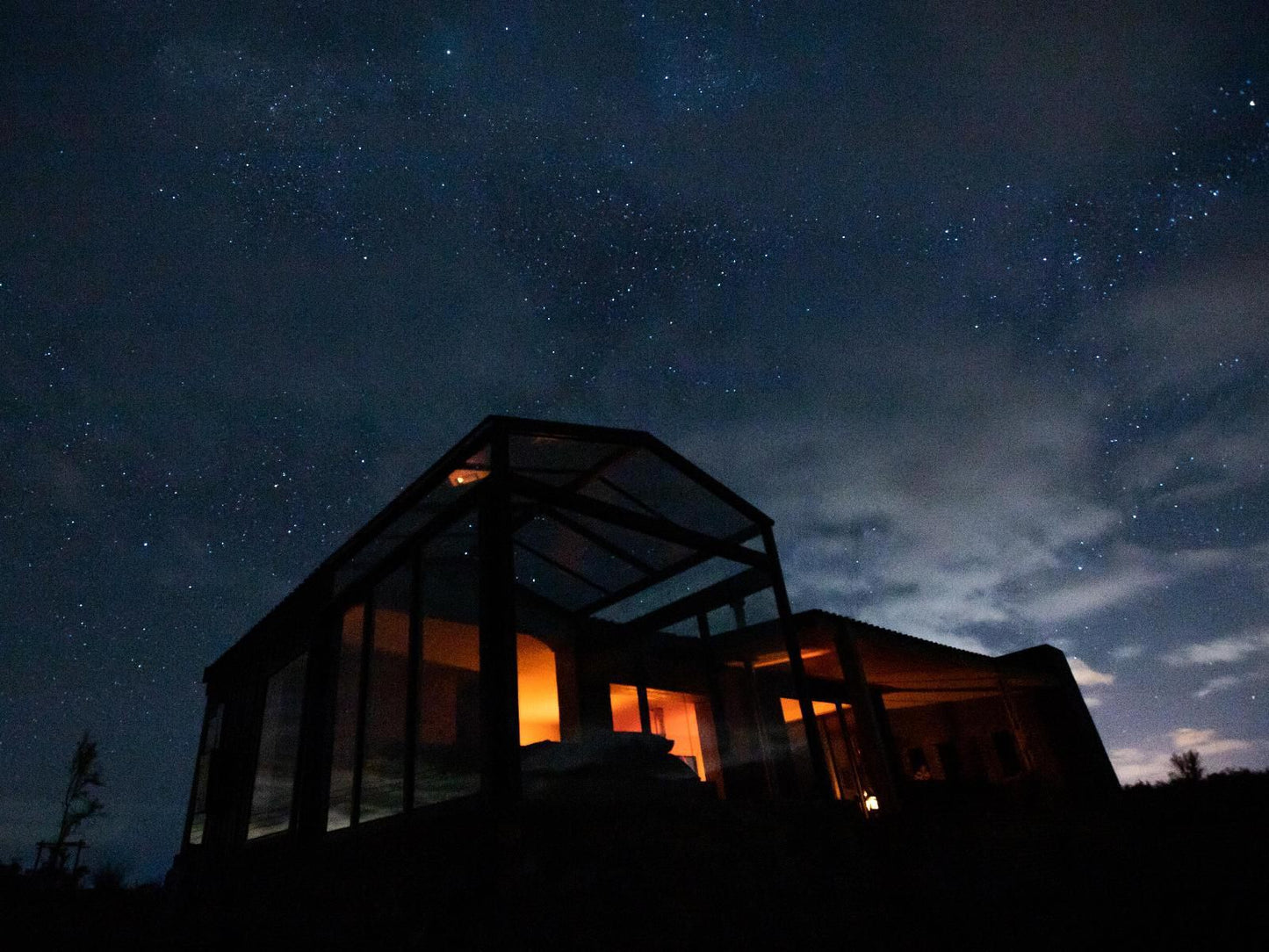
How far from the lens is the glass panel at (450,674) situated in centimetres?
609

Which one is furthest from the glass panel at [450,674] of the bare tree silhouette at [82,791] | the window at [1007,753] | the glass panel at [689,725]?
the bare tree silhouette at [82,791]

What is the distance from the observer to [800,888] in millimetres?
4941

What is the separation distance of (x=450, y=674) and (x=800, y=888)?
385 cm

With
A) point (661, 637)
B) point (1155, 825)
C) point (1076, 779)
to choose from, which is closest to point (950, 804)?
point (1076, 779)

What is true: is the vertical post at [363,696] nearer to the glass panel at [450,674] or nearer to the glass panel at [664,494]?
the glass panel at [450,674]

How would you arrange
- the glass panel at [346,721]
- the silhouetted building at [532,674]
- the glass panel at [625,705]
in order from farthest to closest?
the glass panel at [625,705] < the glass panel at [346,721] < the silhouetted building at [532,674]

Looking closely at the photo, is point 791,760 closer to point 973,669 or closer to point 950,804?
point 950,804

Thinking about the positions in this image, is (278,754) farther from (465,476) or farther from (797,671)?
(797,671)

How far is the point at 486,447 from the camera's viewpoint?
22.1 feet

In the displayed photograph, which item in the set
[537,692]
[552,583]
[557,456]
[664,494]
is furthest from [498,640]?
[537,692]

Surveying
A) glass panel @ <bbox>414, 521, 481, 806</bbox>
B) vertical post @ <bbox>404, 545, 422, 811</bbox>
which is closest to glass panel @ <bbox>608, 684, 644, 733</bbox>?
glass panel @ <bbox>414, 521, 481, 806</bbox>

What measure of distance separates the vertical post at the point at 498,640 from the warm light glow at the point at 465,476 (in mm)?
345

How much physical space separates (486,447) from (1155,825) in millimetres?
7067

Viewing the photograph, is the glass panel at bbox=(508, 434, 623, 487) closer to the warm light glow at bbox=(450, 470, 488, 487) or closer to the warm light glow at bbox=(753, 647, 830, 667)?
the warm light glow at bbox=(450, 470, 488, 487)
